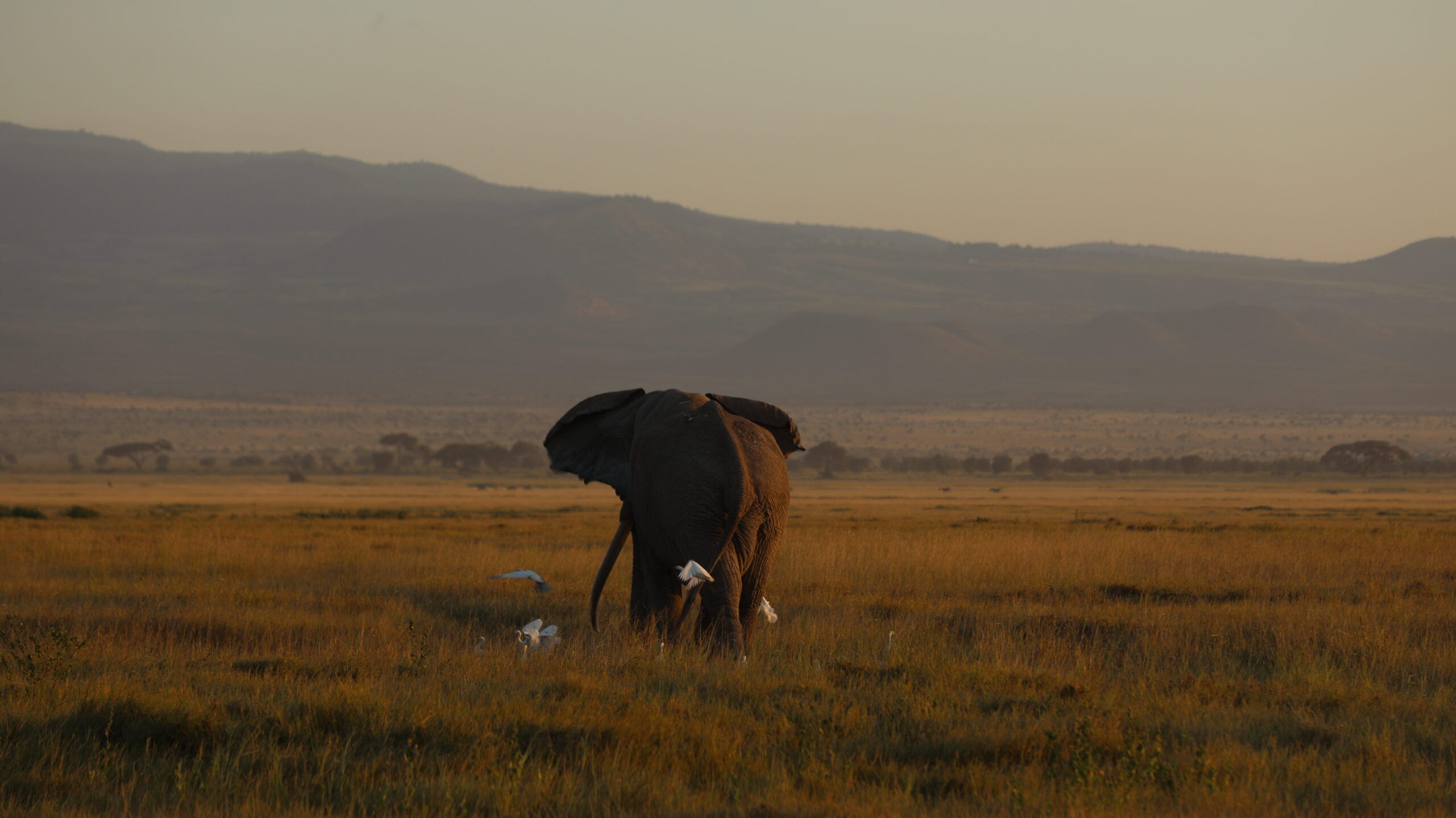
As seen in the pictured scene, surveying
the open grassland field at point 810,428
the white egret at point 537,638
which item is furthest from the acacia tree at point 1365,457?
the white egret at point 537,638

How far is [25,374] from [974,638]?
19477 cm

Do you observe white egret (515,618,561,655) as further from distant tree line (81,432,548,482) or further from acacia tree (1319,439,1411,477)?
acacia tree (1319,439,1411,477)

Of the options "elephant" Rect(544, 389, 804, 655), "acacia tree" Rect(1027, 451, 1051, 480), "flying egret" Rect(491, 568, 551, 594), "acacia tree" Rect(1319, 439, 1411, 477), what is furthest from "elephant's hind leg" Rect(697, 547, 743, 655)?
"acacia tree" Rect(1319, 439, 1411, 477)

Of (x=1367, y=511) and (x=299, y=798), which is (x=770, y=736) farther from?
(x=1367, y=511)

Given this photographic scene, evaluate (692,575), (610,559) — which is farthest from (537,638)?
(692,575)

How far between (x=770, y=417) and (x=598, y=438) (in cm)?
178

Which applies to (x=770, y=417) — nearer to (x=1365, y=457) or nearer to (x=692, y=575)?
(x=692, y=575)

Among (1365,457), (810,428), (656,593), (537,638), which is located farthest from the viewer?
(810,428)

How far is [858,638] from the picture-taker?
42.4ft

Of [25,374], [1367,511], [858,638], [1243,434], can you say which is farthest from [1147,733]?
[25,374]

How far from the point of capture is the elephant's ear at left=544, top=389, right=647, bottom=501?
1316 cm

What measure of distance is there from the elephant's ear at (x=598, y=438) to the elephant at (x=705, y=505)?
0.38 feet

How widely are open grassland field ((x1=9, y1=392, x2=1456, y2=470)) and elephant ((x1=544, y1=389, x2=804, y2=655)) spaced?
92.2m

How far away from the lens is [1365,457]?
88125mm
